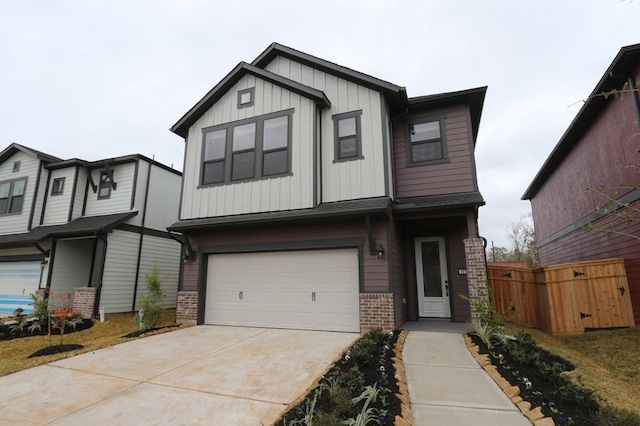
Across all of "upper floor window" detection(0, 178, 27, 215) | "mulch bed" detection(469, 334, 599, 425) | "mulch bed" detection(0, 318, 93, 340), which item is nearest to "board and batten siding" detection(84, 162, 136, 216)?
"upper floor window" detection(0, 178, 27, 215)

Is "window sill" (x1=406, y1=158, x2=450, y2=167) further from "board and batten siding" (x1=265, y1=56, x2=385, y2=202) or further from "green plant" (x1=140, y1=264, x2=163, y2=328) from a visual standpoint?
"green plant" (x1=140, y1=264, x2=163, y2=328)

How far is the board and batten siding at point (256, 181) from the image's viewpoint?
26.7ft

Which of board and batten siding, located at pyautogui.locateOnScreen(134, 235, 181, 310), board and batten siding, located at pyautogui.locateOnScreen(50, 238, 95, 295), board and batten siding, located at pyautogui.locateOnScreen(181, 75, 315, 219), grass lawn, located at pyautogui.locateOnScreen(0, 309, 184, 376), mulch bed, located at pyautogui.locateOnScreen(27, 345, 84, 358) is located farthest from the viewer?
board and batten siding, located at pyautogui.locateOnScreen(134, 235, 181, 310)

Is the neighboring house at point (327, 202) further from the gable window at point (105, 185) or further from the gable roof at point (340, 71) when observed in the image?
the gable window at point (105, 185)

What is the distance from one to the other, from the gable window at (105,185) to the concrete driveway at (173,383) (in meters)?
8.23

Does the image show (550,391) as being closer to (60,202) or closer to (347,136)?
(347,136)

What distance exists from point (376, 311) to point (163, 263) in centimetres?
1002

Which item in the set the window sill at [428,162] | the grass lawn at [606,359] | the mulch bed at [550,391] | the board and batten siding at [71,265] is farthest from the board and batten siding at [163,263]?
the grass lawn at [606,359]

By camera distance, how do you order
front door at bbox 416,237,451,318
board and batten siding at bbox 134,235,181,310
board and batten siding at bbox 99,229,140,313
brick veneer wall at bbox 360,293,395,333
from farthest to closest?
board and batten siding at bbox 134,235,181,310 < board and batten siding at bbox 99,229,140,313 < front door at bbox 416,237,451,318 < brick veneer wall at bbox 360,293,395,333

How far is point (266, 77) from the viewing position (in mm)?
9000

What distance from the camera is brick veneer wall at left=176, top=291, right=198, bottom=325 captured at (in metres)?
8.85

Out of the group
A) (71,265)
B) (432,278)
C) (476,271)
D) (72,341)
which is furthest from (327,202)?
(71,265)

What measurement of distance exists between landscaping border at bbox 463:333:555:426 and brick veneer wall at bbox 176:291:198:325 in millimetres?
7032

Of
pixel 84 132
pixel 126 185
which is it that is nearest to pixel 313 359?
pixel 126 185
